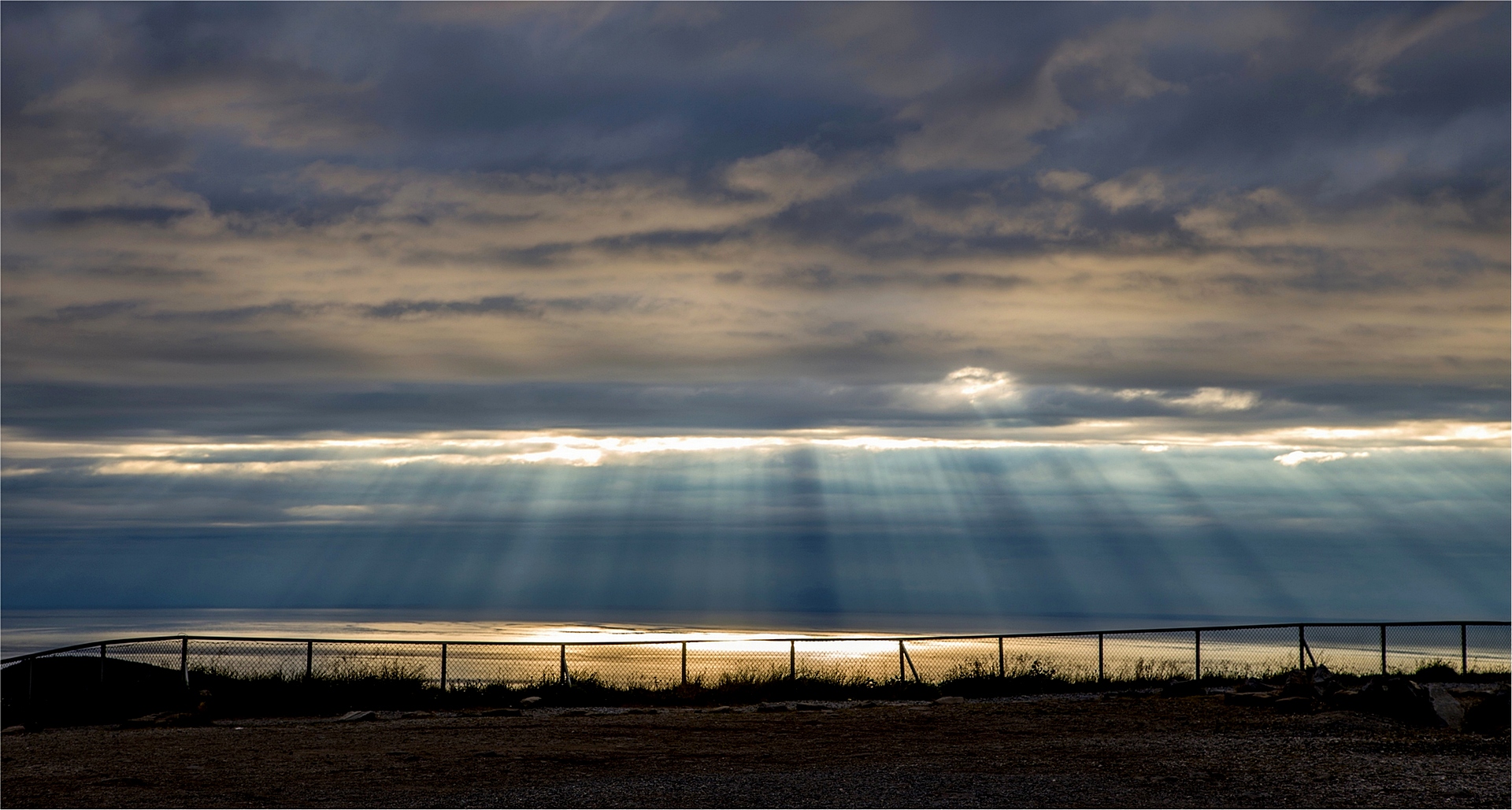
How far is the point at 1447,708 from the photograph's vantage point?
17438 millimetres

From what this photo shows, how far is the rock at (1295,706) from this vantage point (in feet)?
64.3

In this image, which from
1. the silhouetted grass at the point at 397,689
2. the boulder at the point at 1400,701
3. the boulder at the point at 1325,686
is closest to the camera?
the boulder at the point at 1400,701

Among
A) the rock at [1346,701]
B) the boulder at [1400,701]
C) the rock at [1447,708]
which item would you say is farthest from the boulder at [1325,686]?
the rock at [1447,708]

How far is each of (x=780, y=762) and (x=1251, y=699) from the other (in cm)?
1012

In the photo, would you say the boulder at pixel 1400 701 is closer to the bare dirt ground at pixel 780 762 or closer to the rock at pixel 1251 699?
the bare dirt ground at pixel 780 762

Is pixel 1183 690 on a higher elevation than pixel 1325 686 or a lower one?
lower

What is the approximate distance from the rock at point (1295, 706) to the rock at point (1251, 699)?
0.41 meters

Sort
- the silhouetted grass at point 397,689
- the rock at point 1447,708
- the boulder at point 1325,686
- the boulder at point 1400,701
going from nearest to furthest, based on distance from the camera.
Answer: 1. the rock at point 1447,708
2. the boulder at point 1400,701
3. the boulder at point 1325,686
4. the silhouetted grass at point 397,689

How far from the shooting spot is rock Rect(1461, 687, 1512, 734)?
16406mm

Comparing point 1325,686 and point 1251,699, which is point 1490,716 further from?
point 1251,699

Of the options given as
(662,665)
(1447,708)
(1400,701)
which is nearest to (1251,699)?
(1400,701)

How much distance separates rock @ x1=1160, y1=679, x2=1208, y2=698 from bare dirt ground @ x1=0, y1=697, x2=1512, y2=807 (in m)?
2.50

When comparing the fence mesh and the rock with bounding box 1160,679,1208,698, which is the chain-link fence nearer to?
the fence mesh

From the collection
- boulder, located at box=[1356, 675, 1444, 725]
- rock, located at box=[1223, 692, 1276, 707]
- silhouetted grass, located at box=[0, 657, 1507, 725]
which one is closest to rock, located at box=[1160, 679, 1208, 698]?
silhouetted grass, located at box=[0, 657, 1507, 725]
